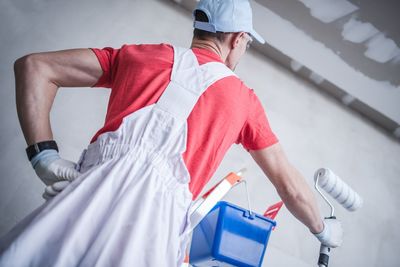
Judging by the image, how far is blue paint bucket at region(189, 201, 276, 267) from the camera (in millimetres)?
1001

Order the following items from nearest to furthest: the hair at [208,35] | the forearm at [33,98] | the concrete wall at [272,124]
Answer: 1. the forearm at [33,98]
2. the hair at [208,35]
3. the concrete wall at [272,124]

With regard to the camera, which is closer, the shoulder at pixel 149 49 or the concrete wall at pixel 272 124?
the shoulder at pixel 149 49

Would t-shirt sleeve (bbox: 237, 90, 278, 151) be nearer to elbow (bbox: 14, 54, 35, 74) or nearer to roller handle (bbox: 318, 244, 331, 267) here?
roller handle (bbox: 318, 244, 331, 267)

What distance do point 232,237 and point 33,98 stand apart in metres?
0.72

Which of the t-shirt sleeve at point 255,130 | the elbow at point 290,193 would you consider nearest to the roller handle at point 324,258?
the elbow at point 290,193

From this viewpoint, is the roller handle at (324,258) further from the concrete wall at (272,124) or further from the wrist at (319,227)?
the concrete wall at (272,124)

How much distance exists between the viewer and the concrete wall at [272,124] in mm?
1576

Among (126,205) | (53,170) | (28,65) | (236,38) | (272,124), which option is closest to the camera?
(126,205)

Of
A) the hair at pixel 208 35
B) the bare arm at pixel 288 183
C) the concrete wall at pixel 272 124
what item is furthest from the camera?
the concrete wall at pixel 272 124

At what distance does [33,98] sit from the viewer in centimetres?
97

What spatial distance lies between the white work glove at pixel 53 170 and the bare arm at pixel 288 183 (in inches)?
22.0

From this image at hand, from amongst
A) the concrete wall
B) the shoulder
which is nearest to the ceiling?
the concrete wall

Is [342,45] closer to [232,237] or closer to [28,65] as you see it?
[232,237]

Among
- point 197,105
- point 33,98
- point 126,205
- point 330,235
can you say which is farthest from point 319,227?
point 33,98
